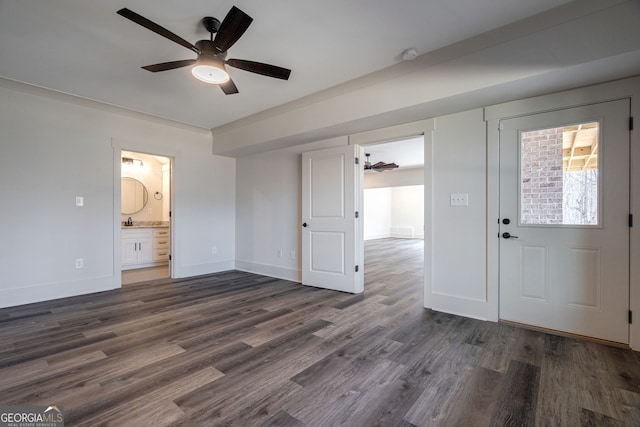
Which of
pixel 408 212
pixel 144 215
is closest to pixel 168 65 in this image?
pixel 144 215

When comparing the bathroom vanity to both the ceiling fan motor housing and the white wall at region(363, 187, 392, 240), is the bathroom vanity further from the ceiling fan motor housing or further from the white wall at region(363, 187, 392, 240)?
the white wall at region(363, 187, 392, 240)

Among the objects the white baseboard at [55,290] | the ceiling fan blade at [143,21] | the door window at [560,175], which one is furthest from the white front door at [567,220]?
the white baseboard at [55,290]

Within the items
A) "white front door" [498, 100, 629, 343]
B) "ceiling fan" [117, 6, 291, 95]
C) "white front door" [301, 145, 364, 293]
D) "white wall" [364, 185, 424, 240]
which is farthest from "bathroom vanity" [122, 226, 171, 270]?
"white wall" [364, 185, 424, 240]

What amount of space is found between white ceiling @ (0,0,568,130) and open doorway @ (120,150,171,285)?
2910 mm

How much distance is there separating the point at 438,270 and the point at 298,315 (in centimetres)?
168

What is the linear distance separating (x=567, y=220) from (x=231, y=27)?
325 cm

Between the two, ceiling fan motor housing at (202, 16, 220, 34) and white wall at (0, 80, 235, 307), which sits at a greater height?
ceiling fan motor housing at (202, 16, 220, 34)

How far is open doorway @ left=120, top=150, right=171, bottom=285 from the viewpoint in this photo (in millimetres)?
5750

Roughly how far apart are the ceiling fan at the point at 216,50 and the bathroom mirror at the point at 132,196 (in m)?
4.69

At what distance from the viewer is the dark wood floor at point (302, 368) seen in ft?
5.24

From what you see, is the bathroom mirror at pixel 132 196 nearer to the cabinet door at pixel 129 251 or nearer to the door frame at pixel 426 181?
the cabinet door at pixel 129 251

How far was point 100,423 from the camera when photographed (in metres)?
1.50

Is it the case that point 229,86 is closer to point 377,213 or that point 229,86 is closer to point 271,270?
point 271,270

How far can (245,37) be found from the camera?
7.84ft
